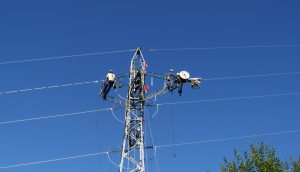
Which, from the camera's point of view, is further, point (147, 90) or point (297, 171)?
point (297, 171)

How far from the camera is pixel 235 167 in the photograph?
35.3 metres

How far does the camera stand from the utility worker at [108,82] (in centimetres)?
2578

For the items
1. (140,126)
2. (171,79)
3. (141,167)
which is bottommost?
(141,167)

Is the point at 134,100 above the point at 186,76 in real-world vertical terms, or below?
below

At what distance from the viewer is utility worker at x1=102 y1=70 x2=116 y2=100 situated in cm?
2578

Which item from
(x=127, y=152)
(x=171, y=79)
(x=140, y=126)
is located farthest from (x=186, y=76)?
(x=127, y=152)

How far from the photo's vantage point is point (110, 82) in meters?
25.8

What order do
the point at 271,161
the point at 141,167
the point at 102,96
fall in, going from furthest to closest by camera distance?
the point at 271,161
the point at 102,96
the point at 141,167

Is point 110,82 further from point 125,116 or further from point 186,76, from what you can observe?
point 186,76

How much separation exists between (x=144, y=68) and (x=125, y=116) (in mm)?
3228

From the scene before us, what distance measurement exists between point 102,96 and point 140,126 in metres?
3.48

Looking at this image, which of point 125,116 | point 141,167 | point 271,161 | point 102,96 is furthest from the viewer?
point 271,161

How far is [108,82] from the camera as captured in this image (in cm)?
2591

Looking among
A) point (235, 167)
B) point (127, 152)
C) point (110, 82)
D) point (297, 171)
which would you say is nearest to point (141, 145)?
point (127, 152)
